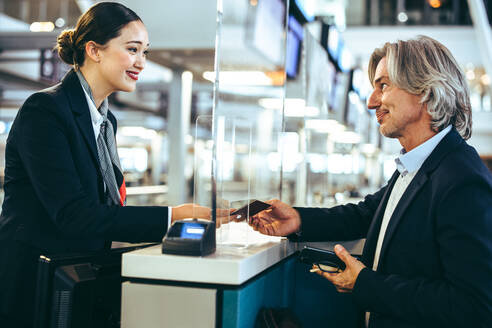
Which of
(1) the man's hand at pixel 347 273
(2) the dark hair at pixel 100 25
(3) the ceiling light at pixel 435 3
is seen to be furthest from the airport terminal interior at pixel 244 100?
(2) the dark hair at pixel 100 25

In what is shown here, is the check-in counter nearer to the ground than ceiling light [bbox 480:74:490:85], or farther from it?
nearer to the ground

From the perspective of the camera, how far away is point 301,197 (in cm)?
583

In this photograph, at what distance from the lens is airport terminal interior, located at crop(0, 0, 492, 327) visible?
145 cm

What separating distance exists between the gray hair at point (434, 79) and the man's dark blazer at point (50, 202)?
889 millimetres

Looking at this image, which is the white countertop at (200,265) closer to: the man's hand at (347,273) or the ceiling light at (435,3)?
the man's hand at (347,273)

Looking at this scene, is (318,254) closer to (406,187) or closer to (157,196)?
(406,187)

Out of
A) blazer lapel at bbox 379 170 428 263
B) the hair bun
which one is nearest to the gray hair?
blazer lapel at bbox 379 170 428 263

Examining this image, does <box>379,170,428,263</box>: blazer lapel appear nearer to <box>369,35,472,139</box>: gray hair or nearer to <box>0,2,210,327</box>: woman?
<box>369,35,472,139</box>: gray hair

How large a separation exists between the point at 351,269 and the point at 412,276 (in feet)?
0.62

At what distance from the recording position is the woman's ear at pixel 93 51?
174 cm

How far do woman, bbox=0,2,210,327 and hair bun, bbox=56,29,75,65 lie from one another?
3 cm

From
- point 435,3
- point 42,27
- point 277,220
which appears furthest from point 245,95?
point 277,220

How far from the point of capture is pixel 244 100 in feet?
56.6

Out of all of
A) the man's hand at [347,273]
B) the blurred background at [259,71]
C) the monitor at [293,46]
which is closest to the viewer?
the man's hand at [347,273]
